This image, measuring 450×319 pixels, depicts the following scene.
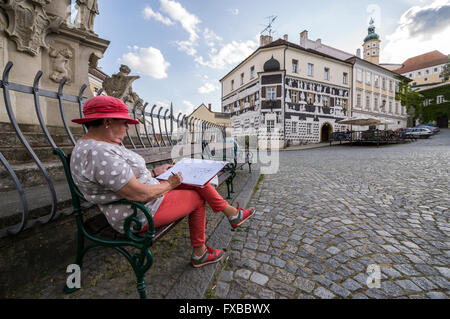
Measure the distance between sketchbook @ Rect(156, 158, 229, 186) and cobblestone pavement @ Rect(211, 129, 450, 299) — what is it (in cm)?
85

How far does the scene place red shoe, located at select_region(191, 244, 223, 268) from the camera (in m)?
1.82

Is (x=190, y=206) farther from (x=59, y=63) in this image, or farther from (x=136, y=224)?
(x=59, y=63)

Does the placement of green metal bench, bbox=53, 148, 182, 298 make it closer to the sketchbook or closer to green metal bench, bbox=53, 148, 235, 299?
green metal bench, bbox=53, 148, 235, 299

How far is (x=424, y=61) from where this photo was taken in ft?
197

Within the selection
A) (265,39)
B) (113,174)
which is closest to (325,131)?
(265,39)

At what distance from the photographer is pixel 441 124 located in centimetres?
4006

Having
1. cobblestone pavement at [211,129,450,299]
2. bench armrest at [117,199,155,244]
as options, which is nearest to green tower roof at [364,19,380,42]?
cobblestone pavement at [211,129,450,299]

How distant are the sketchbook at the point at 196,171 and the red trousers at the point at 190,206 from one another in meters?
0.08

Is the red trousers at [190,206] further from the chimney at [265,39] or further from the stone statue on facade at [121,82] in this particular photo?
the chimney at [265,39]

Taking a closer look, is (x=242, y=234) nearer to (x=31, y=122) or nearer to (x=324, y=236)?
(x=324, y=236)

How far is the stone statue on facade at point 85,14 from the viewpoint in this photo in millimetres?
5043

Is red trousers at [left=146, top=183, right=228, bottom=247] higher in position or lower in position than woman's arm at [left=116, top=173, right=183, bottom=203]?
lower

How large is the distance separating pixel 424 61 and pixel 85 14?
87319mm
